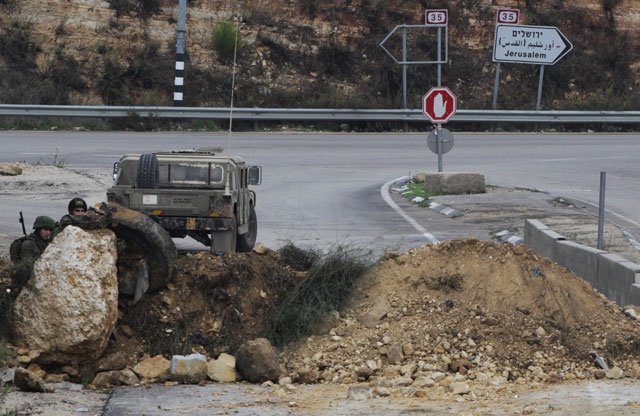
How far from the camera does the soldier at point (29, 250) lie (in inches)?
353

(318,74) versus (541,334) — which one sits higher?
(318,74)

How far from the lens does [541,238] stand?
537 inches

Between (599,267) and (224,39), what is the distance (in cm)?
2720

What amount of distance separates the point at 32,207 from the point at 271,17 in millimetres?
22816

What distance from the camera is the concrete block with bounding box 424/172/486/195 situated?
826 inches

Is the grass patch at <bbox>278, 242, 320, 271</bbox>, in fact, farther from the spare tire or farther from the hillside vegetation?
the hillside vegetation

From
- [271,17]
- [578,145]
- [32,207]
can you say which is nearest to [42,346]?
[32,207]

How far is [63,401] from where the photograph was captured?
734 cm

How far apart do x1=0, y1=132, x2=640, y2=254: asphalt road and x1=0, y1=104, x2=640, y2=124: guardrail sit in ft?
2.92

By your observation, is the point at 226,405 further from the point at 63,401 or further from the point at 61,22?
the point at 61,22

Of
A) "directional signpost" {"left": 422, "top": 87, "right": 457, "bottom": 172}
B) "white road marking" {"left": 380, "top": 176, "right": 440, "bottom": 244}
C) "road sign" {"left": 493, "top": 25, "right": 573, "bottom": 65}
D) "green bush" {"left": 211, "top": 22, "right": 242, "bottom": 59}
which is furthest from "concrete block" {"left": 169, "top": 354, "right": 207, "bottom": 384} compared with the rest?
"green bush" {"left": 211, "top": 22, "right": 242, "bottom": 59}

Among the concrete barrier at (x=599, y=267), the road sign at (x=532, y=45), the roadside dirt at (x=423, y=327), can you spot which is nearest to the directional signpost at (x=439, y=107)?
the concrete barrier at (x=599, y=267)

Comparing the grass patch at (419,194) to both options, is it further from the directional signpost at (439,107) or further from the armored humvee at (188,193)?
the armored humvee at (188,193)

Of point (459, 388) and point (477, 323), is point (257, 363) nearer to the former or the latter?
point (459, 388)
